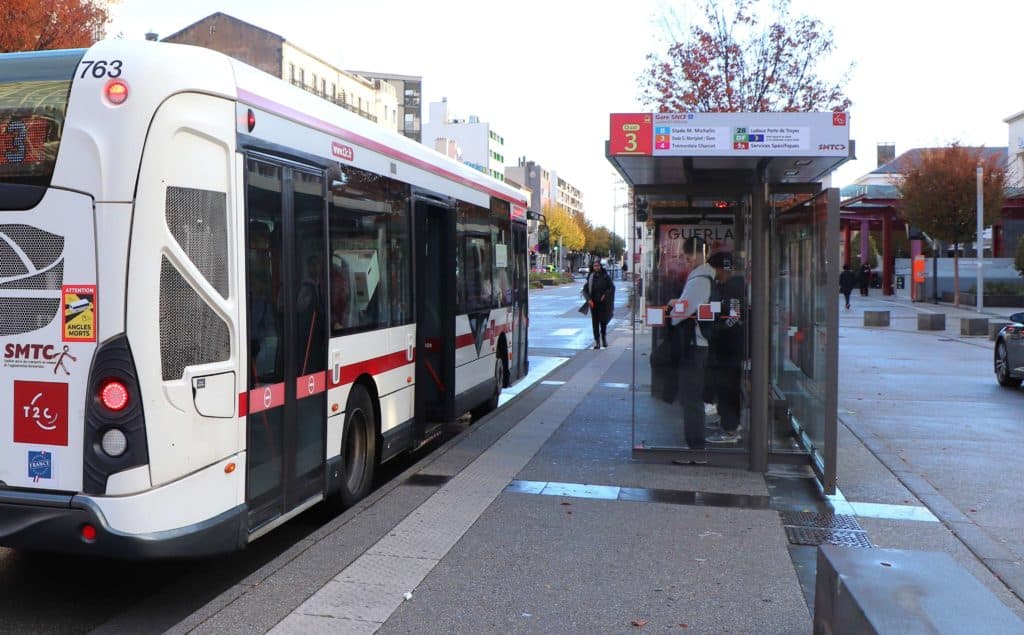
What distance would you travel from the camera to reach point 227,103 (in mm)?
5105

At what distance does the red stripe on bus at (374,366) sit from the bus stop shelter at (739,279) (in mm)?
2084

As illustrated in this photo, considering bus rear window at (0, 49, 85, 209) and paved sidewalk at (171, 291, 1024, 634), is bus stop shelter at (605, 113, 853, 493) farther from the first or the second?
bus rear window at (0, 49, 85, 209)

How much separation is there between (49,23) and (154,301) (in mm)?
21758

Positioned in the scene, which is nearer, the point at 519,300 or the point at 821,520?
the point at 821,520

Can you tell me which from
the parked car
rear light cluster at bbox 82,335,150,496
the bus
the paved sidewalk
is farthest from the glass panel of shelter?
the parked car

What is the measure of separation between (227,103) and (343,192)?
1.71 m

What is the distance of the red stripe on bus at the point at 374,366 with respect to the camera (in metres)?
6.73

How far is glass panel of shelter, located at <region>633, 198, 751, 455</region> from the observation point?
8539 mm

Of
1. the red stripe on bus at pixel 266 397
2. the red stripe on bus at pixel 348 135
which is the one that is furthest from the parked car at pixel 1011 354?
the red stripe on bus at pixel 266 397

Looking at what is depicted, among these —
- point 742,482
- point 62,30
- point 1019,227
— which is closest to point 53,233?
point 742,482

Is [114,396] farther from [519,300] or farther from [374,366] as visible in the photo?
[519,300]

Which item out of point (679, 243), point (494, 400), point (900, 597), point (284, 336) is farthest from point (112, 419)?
point (494, 400)

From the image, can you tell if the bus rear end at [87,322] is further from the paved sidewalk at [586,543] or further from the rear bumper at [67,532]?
the paved sidewalk at [586,543]

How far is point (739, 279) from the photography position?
27.9 ft
